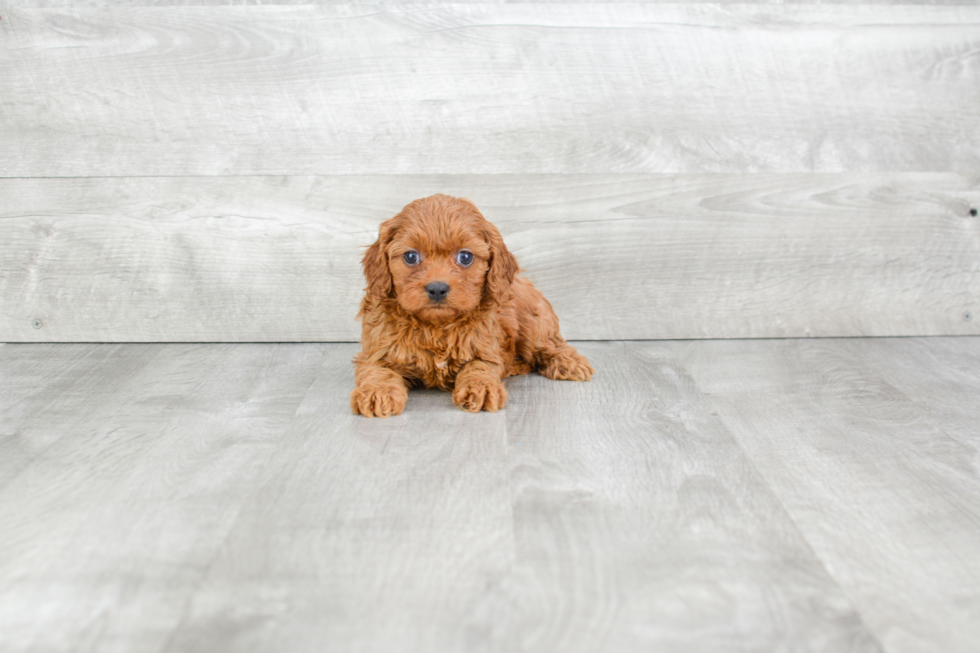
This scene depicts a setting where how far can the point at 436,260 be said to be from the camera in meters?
2.35

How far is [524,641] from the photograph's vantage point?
1.36 metres

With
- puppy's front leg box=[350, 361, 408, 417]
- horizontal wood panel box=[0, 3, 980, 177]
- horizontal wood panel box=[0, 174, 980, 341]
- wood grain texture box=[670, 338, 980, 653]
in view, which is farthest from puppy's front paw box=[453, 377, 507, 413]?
horizontal wood panel box=[0, 3, 980, 177]

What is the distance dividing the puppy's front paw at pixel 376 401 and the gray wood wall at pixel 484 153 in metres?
0.87

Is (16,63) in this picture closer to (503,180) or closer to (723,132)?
(503,180)

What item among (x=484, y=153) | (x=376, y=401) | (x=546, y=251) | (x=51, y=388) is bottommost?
(x=51, y=388)

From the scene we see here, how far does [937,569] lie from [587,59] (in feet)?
7.12

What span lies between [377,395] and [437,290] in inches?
14.1

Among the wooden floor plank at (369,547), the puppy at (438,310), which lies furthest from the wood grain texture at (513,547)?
the puppy at (438,310)

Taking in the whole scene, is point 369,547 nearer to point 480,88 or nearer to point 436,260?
point 436,260

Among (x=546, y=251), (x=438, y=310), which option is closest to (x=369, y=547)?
(x=438, y=310)

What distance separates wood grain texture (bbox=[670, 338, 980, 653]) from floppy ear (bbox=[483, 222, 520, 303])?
0.76 metres

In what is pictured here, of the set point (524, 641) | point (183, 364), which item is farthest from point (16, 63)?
point (524, 641)

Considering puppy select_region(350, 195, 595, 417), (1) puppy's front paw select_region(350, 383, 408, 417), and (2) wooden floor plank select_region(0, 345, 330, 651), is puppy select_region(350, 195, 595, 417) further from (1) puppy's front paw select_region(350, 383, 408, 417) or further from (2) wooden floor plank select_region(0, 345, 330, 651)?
(2) wooden floor plank select_region(0, 345, 330, 651)

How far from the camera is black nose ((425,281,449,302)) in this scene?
2293 millimetres
